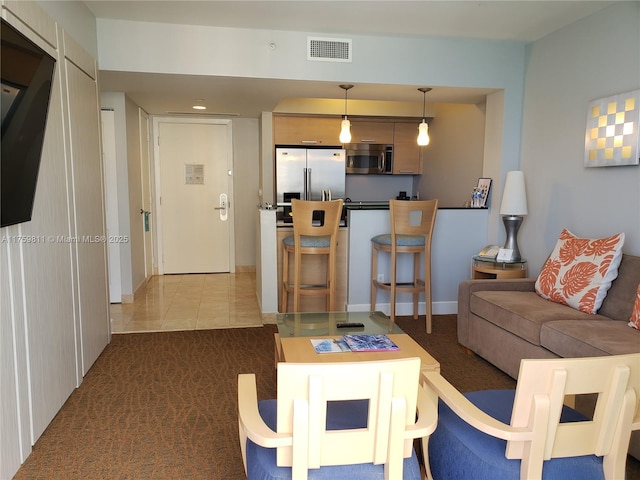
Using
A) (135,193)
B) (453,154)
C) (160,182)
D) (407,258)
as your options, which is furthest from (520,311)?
(160,182)

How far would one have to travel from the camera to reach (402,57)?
12.8 feet

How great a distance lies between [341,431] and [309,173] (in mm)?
4830

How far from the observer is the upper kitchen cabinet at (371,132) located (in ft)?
20.1

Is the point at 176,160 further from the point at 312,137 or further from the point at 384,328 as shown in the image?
the point at 384,328

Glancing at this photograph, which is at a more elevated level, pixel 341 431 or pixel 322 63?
pixel 322 63

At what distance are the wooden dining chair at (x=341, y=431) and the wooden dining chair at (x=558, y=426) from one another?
0.26 m

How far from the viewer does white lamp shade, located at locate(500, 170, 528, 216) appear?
382 cm

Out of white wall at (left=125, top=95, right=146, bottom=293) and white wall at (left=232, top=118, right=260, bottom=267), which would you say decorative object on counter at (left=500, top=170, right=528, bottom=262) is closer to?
white wall at (left=232, top=118, right=260, bottom=267)

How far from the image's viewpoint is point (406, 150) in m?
6.30

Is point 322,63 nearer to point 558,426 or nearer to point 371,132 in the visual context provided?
point 371,132

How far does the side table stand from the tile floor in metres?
2.00

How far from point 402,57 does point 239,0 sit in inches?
59.4

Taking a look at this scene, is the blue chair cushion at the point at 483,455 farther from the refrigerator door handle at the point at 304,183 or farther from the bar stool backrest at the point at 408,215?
the refrigerator door handle at the point at 304,183

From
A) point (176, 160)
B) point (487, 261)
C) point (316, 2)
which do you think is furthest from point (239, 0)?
point (176, 160)
